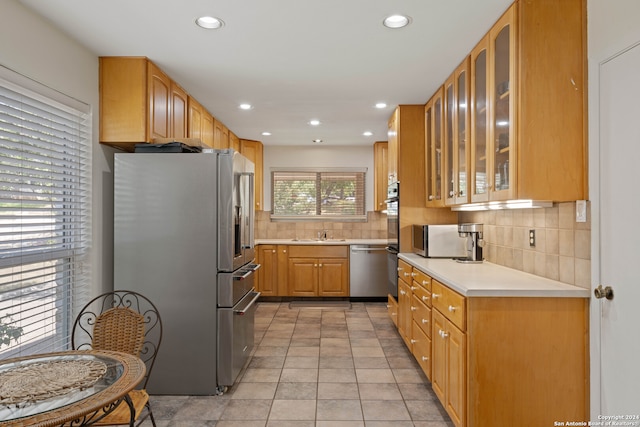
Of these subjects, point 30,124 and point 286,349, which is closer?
point 30,124

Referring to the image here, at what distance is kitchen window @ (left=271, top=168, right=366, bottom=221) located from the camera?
21.3 ft

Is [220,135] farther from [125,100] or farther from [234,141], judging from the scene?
[125,100]

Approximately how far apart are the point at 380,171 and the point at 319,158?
101 cm

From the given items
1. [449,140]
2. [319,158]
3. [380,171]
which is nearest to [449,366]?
[449,140]

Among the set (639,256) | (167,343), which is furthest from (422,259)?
(167,343)

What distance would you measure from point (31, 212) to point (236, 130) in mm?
3246

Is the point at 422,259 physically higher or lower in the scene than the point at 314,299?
higher

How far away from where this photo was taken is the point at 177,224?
9.43ft

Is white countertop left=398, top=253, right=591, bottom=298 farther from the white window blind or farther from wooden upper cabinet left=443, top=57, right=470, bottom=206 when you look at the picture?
the white window blind

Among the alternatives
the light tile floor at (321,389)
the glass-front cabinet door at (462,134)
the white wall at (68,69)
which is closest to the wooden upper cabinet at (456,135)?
the glass-front cabinet door at (462,134)

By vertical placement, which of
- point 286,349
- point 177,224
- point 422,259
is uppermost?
point 177,224

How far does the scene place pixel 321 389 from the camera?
2.99 meters

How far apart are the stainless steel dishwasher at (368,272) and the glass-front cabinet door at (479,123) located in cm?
317

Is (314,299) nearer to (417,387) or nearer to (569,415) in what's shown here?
(417,387)
